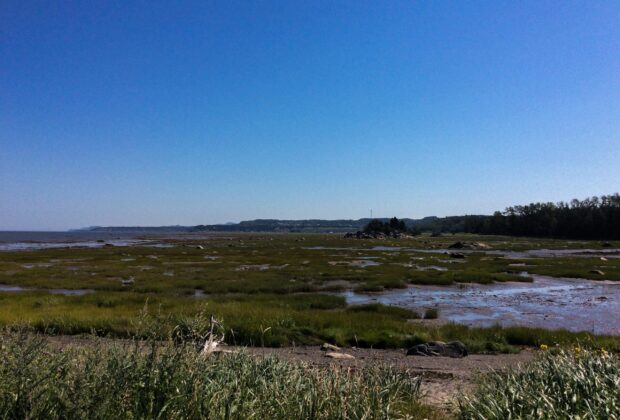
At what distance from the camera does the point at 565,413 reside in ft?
19.6

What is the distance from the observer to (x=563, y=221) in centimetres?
13650

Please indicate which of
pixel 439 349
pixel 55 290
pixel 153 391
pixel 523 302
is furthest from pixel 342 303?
pixel 153 391

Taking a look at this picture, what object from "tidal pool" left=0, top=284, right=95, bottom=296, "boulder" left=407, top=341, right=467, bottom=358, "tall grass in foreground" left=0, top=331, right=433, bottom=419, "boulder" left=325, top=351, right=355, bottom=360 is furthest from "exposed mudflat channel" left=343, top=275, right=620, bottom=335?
"tidal pool" left=0, top=284, right=95, bottom=296

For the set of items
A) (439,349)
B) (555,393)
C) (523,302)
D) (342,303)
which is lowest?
(523,302)

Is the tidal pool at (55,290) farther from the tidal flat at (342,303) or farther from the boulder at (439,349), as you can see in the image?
the boulder at (439,349)

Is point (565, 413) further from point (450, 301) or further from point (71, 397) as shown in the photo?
point (450, 301)

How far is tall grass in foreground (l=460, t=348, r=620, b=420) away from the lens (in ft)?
20.3

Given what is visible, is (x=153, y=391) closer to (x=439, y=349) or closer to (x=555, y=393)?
(x=555, y=393)

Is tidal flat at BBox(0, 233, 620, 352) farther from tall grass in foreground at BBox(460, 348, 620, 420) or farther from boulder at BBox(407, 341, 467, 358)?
tall grass in foreground at BBox(460, 348, 620, 420)

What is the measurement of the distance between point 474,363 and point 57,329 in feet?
51.4

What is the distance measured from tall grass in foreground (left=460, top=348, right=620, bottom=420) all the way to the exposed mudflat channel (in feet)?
43.6

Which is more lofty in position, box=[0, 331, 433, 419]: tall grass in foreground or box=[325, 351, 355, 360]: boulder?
box=[0, 331, 433, 419]: tall grass in foreground

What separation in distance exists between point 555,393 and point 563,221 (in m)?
148

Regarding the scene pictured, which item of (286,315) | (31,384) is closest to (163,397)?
(31,384)
